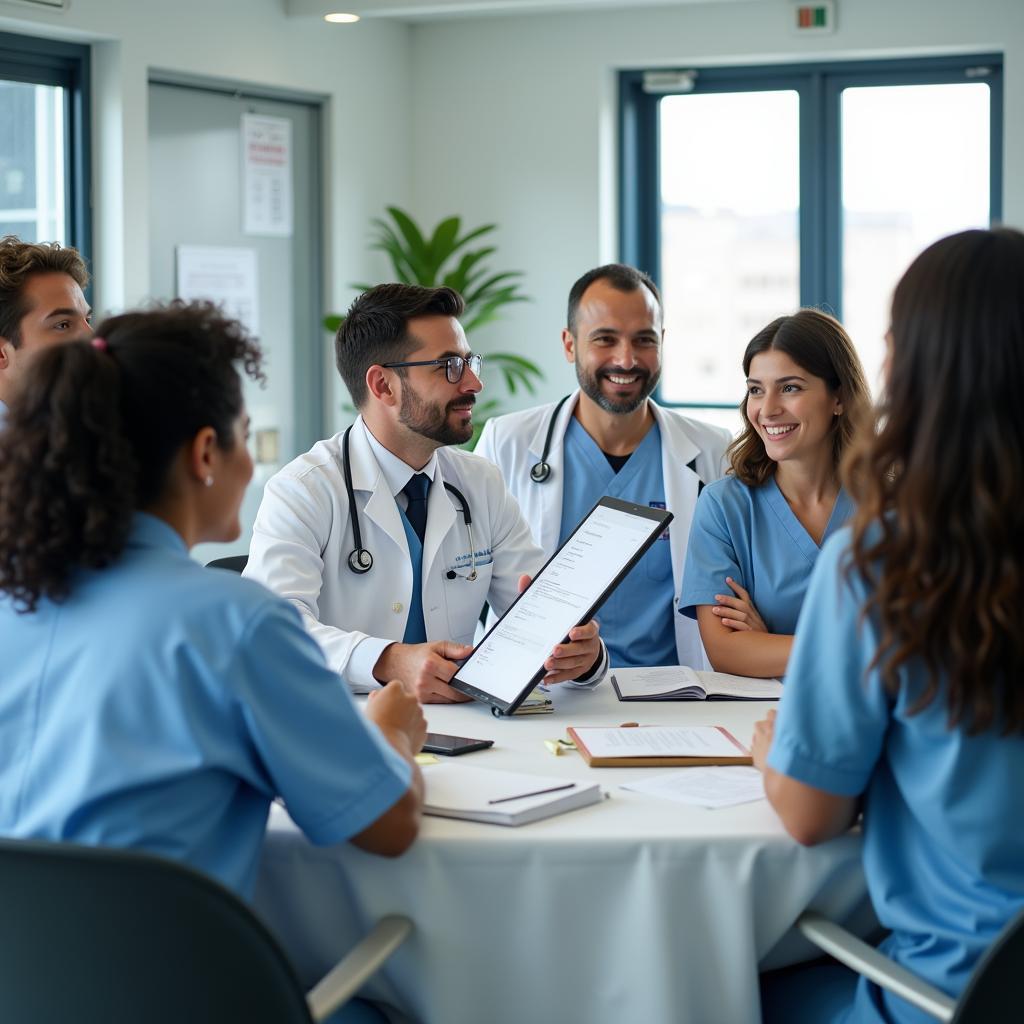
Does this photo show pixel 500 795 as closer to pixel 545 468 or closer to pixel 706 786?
pixel 706 786

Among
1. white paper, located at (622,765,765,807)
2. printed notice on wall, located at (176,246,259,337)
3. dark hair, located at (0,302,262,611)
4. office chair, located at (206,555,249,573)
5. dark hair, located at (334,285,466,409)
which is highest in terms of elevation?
printed notice on wall, located at (176,246,259,337)

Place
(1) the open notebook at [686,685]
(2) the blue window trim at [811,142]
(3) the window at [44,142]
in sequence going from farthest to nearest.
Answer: (2) the blue window trim at [811,142] < (3) the window at [44,142] < (1) the open notebook at [686,685]

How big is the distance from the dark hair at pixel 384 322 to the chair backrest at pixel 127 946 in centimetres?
163

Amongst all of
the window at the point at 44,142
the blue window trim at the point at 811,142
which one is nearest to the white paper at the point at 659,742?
the window at the point at 44,142

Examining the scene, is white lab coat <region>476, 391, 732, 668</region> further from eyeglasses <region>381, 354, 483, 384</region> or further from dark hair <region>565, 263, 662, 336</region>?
eyeglasses <region>381, 354, 483, 384</region>

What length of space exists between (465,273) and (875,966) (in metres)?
4.07

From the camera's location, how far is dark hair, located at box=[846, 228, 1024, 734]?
129 centimetres

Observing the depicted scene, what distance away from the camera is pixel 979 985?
1.24m

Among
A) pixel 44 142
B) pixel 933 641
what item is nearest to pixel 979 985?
pixel 933 641

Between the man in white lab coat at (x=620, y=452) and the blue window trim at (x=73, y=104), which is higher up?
the blue window trim at (x=73, y=104)

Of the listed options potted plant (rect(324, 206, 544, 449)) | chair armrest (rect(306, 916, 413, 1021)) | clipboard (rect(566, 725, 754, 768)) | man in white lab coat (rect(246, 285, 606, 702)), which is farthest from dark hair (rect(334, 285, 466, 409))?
potted plant (rect(324, 206, 544, 449))

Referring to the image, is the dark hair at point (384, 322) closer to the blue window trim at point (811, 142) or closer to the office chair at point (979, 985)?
the office chair at point (979, 985)

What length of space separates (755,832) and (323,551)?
3.97 ft

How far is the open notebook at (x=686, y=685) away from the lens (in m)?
2.28
